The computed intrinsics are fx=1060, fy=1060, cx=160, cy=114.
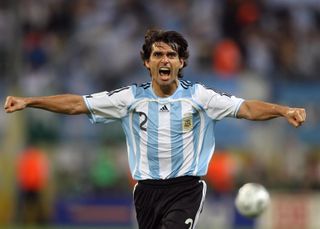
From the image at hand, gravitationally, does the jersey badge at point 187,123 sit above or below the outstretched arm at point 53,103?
below

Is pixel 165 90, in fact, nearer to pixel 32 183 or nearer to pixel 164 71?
pixel 164 71

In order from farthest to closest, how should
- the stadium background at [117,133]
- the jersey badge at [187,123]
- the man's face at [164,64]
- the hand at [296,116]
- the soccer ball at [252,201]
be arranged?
the stadium background at [117,133] → the soccer ball at [252,201] → the jersey badge at [187,123] → the man's face at [164,64] → the hand at [296,116]

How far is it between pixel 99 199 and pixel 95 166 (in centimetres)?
62

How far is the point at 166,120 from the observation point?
28.5 feet

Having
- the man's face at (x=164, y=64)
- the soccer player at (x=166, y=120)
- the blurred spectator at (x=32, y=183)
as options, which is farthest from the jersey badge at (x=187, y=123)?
the blurred spectator at (x=32, y=183)

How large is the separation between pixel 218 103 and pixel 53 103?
1343mm

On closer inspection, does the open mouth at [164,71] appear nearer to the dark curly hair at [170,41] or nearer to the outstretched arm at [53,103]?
the dark curly hair at [170,41]

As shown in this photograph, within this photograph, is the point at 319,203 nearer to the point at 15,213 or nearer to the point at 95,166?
the point at 95,166

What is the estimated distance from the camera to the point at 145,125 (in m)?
8.70

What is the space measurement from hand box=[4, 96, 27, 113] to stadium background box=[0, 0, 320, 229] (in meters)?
8.47

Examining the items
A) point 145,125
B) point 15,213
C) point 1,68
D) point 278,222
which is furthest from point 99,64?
point 145,125

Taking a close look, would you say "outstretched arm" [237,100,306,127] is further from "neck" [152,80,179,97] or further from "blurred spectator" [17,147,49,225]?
"blurred spectator" [17,147,49,225]

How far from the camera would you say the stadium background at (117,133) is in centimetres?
1698

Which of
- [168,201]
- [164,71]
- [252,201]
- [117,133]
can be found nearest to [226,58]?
[117,133]
